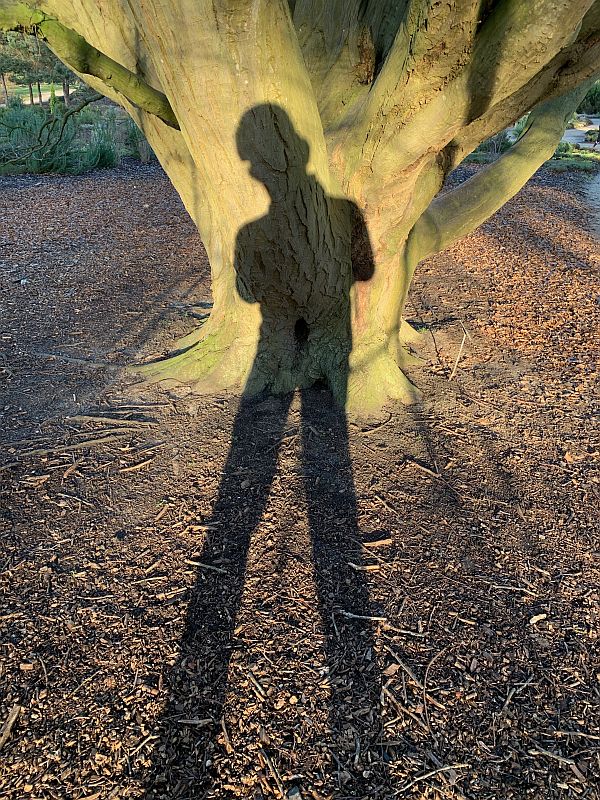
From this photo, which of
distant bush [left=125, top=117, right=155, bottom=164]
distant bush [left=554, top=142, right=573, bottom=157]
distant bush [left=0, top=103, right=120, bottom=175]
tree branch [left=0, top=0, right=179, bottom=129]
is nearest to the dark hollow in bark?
tree branch [left=0, top=0, right=179, bottom=129]

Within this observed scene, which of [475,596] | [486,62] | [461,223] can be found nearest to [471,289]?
[461,223]

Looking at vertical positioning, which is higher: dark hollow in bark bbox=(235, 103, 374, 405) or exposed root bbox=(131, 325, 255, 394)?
dark hollow in bark bbox=(235, 103, 374, 405)

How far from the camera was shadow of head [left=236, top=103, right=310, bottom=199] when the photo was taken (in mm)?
2654

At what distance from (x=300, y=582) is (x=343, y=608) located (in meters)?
0.22

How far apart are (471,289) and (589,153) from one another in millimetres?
10634

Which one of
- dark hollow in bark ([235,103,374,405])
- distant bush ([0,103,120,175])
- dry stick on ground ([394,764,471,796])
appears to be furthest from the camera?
distant bush ([0,103,120,175])

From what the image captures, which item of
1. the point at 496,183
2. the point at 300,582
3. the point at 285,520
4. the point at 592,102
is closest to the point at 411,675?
the point at 300,582

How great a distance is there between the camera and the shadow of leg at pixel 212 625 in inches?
73.4

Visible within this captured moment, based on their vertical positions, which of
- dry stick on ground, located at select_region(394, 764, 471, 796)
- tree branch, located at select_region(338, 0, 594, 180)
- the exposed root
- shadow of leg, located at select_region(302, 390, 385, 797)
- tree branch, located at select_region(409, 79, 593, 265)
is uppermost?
tree branch, located at select_region(338, 0, 594, 180)

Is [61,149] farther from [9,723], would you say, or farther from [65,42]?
[9,723]

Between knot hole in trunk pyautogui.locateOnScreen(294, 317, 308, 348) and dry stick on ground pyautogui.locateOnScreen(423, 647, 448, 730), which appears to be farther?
knot hole in trunk pyautogui.locateOnScreen(294, 317, 308, 348)

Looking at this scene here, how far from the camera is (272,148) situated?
275 cm

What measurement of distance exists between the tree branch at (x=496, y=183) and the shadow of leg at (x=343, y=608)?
5.39 ft

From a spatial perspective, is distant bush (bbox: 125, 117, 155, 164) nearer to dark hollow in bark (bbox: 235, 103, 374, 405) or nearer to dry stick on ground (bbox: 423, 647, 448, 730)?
dark hollow in bark (bbox: 235, 103, 374, 405)
